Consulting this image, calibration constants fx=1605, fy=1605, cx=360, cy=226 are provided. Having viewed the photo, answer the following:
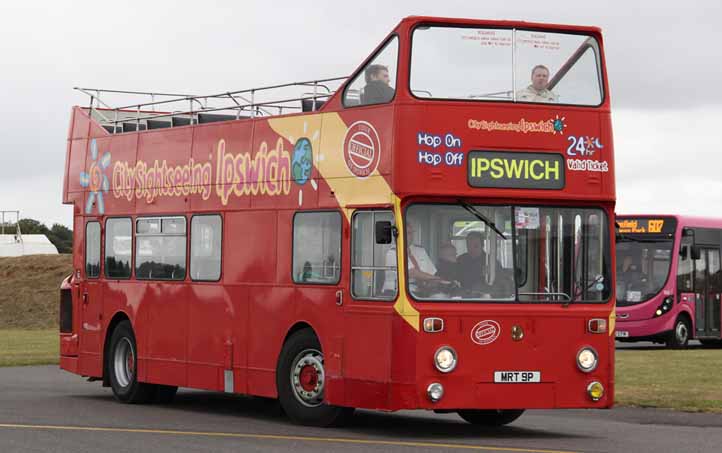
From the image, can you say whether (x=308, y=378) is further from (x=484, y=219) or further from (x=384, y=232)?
(x=484, y=219)

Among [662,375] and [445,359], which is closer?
[445,359]

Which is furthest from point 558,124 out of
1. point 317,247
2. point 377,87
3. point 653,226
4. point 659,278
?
point 659,278

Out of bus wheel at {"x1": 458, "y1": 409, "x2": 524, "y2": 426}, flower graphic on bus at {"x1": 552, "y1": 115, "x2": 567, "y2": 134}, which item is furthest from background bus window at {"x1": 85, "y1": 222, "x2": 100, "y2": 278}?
A: flower graphic on bus at {"x1": 552, "y1": 115, "x2": 567, "y2": 134}

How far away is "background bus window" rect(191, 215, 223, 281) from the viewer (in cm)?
1911

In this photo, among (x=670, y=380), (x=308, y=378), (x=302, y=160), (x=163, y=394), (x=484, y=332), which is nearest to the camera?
(x=484, y=332)

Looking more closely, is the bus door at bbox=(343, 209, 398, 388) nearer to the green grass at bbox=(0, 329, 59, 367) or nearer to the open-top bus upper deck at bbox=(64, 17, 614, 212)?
the open-top bus upper deck at bbox=(64, 17, 614, 212)

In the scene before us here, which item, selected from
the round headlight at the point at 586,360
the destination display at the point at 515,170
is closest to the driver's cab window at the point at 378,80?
the destination display at the point at 515,170

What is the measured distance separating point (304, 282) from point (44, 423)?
3129 mm

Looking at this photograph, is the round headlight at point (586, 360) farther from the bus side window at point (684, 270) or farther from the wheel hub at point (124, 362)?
the bus side window at point (684, 270)

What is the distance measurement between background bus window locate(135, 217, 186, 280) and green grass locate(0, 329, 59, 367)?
10.8 meters

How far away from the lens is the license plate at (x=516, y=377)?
617 inches

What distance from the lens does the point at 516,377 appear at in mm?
15742

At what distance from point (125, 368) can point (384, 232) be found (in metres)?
6.89

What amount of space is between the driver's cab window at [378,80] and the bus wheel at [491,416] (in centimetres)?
371
